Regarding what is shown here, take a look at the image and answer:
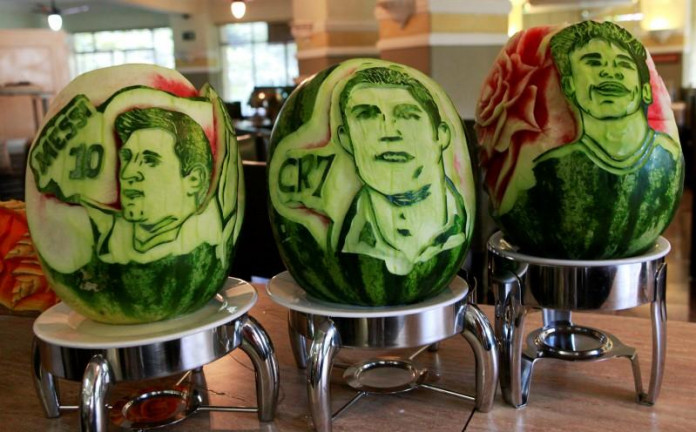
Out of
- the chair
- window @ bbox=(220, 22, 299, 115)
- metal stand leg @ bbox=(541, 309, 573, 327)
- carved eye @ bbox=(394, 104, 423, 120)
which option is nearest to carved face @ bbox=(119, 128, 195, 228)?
carved eye @ bbox=(394, 104, 423, 120)

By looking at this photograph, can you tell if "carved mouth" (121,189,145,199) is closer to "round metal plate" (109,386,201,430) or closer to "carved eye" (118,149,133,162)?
"carved eye" (118,149,133,162)

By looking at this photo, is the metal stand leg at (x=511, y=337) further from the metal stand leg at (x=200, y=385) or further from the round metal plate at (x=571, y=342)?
the metal stand leg at (x=200, y=385)

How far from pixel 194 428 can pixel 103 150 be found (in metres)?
0.32

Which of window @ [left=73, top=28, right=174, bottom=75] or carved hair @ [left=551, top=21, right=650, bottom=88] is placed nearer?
carved hair @ [left=551, top=21, right=650, bottom=88]

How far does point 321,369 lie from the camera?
2.21 ft

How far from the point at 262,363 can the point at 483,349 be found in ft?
0.79

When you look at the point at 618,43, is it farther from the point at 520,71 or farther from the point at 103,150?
the point at 103,150

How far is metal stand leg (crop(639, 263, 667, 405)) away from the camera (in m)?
0.76

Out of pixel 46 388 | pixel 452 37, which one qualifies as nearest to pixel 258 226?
pixel 46 388

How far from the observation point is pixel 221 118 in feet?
2.31

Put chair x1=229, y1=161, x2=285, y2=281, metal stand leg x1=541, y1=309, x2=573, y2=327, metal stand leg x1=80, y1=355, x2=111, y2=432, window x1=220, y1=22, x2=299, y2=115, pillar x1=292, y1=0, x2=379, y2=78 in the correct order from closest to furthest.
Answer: metal stand leg x1=80, y1=355, x2=111, y2=432
metal stand leg x1=541, y1=309, x2=573, y2=327
chair x1=229, y1=161, x2=285, y2=281
pillar x1=292, y1=0, x2=379, y2=78
window x1=220, y1=22, x2=299, y2=115

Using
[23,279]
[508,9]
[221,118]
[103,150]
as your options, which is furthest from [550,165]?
[508,9]

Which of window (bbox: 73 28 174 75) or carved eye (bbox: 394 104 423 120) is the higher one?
window (bbox: 73 28 174 75)

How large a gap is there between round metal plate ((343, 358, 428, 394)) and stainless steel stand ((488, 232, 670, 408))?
0.12 metres
